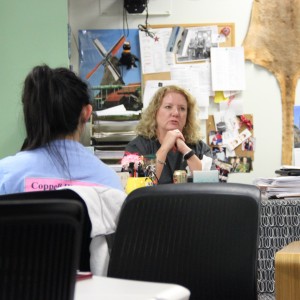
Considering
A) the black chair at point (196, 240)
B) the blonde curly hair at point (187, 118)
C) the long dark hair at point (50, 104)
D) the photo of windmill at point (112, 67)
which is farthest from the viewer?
the photo of windmill at point (112, 67)

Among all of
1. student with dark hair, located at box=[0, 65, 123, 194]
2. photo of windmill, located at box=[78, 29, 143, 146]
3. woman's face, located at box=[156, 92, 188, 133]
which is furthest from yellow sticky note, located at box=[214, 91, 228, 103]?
student with dark hair, located at box=[0, 65, 123, 194]

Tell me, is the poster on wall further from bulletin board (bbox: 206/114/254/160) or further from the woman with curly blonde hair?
bulletin board (bbox: 206/114/254/160)

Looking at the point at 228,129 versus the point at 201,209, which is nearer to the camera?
the point at 201,209

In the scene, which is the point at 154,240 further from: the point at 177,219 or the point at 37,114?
the point at 37,114

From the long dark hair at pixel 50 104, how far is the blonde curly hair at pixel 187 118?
1727 mm

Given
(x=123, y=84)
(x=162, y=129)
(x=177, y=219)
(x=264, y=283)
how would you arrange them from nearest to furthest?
(x=177, y=219)
(x=264, y=283)
(x=162, y=129)
(x=123, y=84)

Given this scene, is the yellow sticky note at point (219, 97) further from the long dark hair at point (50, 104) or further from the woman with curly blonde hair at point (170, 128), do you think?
the long dark hair at point (50, 104)

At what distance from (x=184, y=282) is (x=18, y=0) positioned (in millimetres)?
2135

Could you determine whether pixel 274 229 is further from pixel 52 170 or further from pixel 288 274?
pixel 52 170

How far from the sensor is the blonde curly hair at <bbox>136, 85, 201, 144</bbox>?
3.56 m

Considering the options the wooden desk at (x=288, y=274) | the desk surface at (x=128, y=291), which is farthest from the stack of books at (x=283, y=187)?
the desk surface at (x=128, y=291)

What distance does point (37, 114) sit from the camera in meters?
1.79

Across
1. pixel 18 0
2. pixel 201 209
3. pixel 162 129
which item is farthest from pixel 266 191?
pixel 18 0

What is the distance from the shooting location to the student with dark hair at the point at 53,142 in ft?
5.49
